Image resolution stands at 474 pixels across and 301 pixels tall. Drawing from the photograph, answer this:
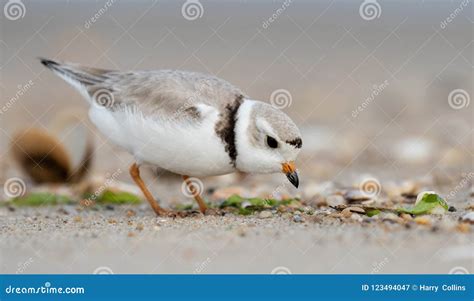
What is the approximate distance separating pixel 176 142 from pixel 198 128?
0.65 feet

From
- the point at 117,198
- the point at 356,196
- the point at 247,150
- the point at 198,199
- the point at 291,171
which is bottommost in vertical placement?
the point at 117,198

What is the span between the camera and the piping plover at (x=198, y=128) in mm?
5355

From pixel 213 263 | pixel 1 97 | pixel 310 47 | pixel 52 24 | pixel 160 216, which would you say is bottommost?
pixel 1 97

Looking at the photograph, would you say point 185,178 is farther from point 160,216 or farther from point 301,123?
point 301,123

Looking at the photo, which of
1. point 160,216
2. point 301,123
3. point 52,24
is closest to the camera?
point 160,216

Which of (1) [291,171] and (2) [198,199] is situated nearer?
(1) [291,171]

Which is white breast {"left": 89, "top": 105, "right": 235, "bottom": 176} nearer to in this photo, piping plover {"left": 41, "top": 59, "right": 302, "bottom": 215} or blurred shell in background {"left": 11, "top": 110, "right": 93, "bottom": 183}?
piping plover {"left": 41, "top": 59, "right": 302, "bottom": 215}

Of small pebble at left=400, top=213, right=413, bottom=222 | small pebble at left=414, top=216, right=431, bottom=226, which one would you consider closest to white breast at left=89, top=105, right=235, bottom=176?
small pebble at left=400, top=213, right=413, bottom=222

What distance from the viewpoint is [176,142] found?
540 centimetres

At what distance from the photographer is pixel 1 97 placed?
1141cm

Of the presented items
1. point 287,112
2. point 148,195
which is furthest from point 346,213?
point 287,112

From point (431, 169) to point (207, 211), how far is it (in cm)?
289

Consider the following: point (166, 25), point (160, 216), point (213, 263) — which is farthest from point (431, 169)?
point (166, 25)

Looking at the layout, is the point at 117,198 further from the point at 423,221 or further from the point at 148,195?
the point at 423,221
